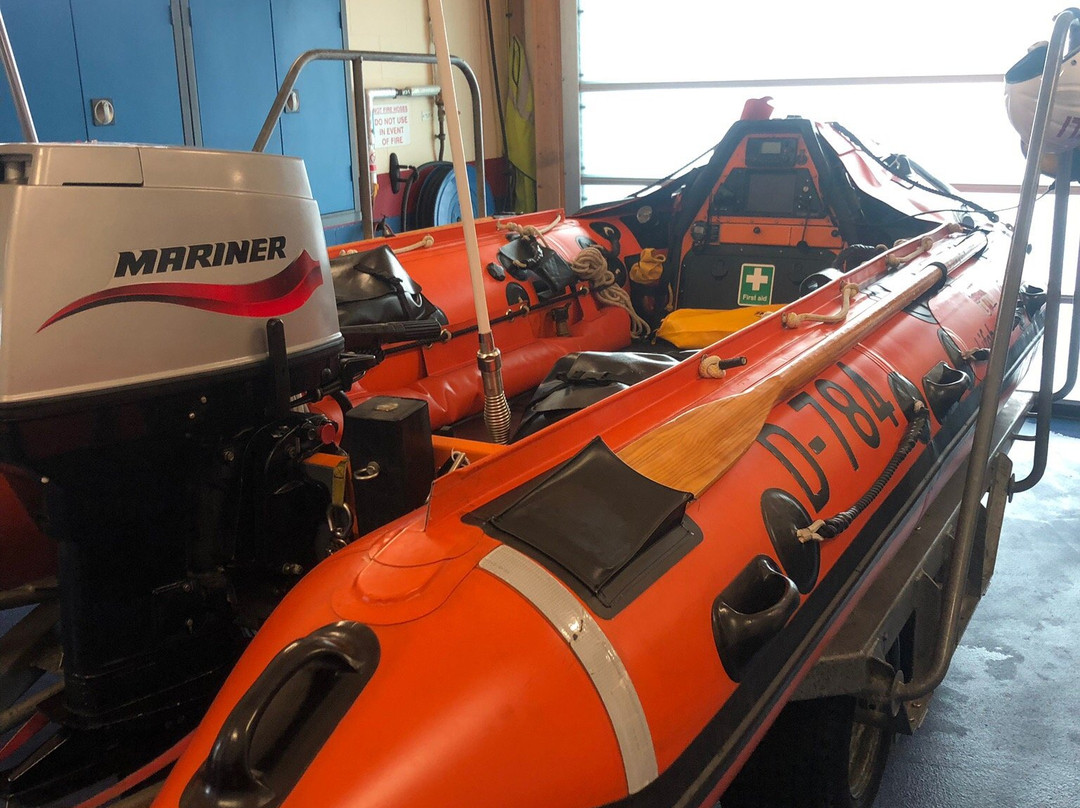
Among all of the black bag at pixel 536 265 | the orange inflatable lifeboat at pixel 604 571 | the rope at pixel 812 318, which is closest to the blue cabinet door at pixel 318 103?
the black bag at pixel 536 265

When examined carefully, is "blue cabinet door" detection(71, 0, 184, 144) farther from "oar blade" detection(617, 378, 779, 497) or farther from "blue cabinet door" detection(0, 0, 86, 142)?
"oar blade" detection(617, 378, 779, 497)

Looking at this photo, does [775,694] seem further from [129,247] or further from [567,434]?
[129,247]

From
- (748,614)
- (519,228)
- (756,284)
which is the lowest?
(748,614)

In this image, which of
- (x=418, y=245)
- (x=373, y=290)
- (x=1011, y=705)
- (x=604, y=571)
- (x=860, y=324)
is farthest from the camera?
(x=418, y=245)

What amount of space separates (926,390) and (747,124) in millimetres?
1548

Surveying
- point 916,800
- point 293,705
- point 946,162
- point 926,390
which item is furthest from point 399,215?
point 293,705

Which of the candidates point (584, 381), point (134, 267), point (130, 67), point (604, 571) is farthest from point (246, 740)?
point (130, 67)

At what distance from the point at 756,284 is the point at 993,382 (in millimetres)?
1610

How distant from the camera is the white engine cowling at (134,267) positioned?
2.88ft

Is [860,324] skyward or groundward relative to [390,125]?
groundward

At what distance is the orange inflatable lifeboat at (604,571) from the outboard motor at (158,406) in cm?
10

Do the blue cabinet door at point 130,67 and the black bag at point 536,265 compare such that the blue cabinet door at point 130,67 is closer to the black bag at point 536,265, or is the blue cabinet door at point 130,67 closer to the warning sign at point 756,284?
the black bag at point 536,265

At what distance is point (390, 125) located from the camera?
4.23 m

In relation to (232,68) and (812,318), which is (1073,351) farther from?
(232,68)
